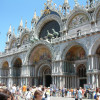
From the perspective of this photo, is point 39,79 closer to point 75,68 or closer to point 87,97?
point 75,68

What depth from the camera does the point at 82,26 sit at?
86.4 feet

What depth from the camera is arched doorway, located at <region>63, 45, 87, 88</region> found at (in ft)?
80.2

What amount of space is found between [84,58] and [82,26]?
5.22 metres

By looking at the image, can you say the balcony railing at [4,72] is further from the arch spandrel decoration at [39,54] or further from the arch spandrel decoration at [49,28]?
the arch spandrel decoration at [49,28]

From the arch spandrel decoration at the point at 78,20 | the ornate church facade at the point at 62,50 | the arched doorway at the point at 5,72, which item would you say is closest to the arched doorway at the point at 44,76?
the ornate church facade at the point at 62,50

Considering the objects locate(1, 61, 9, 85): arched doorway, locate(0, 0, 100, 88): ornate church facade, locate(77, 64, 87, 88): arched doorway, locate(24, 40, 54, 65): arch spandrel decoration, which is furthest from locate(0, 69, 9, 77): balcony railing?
locate(77, 64, 87, 88): arched doorway

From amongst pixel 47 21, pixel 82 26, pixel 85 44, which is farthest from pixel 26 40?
pixel 85 44

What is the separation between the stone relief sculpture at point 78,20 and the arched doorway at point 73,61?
14.7 feet

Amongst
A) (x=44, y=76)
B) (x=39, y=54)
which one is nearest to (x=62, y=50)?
(x=39, y=54)

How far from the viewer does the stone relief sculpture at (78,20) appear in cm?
2634

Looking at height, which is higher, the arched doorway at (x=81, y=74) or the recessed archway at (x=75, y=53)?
the recessed archway at (x=75, y=53)

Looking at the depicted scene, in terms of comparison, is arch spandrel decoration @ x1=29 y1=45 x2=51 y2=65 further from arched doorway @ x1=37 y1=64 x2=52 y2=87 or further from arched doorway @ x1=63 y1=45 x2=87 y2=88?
arched doorway @ x1=63 y1=45 x2=87 y2=88

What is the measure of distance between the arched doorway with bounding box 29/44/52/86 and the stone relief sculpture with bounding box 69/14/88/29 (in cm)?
612

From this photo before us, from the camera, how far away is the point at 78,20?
27.1m
